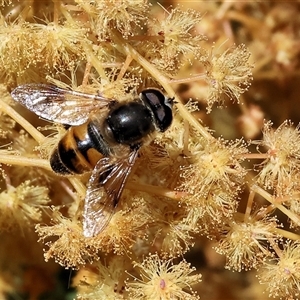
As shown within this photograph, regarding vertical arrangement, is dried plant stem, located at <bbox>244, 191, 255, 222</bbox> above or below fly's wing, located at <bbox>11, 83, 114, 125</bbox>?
below

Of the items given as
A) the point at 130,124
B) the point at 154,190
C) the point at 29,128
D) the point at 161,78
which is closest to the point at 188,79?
the point at 161,78

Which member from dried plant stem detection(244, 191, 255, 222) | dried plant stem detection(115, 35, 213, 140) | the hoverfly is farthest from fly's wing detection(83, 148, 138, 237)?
dried plant stem detection(244, 191, 255, 222)

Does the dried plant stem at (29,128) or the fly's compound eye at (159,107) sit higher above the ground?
the dried plant stem at (29,128)

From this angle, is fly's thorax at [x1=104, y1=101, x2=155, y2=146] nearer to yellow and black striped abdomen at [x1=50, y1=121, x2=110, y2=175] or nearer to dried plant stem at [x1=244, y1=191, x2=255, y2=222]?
yellow and black striped abdomen at [x1=50, y1=121, x2=110, y2=175]

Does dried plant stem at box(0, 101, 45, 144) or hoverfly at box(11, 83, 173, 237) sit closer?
hoverfly at box(11, 83, 173, 237)

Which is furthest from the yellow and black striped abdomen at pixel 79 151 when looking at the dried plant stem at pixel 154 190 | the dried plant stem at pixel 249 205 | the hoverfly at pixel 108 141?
the dried plant stem at pixel 249 205

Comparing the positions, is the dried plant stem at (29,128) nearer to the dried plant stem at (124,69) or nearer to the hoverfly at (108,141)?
the hoverfly at (108,141)

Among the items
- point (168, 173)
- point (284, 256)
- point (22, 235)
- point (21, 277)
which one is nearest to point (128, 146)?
point (168, 173)
